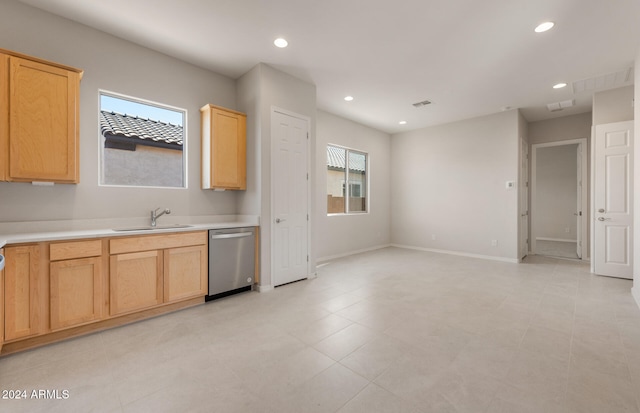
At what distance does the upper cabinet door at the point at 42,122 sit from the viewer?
2322 millimetres

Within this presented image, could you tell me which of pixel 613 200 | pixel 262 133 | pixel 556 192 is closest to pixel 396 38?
pixel 262 133

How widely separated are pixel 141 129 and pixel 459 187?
247 inches

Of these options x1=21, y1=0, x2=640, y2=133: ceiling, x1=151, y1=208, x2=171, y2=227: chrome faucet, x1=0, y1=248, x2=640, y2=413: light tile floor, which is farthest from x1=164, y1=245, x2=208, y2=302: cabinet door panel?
x1=21, y1=0, x2=640, y2=133: ceiling

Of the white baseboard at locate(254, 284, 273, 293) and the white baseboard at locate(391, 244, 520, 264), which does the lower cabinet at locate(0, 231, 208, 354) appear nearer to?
the white baseboard at locate(254, 284, 273, 293)

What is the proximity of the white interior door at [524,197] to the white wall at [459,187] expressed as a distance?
0.99 feet

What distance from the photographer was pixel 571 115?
577cm

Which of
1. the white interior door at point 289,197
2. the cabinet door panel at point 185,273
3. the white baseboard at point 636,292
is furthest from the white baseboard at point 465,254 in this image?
the cabinet door panel at point 185,273

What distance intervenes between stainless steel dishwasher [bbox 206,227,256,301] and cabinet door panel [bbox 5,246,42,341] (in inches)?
58.6

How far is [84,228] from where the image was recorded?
2.87 metres

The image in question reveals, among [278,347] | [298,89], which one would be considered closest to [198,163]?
[298,89]

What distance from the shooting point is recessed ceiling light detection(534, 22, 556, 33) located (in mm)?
2834

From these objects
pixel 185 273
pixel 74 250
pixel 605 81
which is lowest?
pixel 185 273

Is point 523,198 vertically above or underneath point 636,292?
above

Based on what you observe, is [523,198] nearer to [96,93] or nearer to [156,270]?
[156,270]
